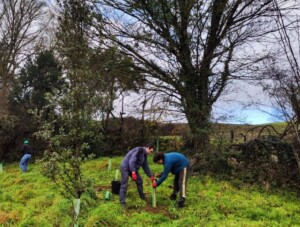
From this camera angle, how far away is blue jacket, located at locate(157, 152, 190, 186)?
31.3 ft

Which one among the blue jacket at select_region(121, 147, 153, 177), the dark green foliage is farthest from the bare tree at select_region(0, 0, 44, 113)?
the blue jacket at select_region(121, 147, 153, 177)

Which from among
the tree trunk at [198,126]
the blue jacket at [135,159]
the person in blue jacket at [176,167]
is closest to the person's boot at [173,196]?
the person in blue jacket at [176,167]

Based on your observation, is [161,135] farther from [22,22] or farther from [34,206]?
[22,22]

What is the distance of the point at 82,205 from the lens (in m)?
9.04

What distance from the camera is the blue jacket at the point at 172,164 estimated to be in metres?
9.54

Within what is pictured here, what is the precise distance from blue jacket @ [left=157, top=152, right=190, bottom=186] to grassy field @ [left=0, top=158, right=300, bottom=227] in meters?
0.80

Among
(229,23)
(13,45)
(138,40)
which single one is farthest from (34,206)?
(13,45)

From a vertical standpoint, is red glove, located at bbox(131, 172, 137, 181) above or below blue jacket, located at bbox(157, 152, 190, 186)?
below

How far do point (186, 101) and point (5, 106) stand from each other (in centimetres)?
1411

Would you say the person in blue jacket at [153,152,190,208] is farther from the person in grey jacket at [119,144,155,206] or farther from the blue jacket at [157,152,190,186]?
the person in grey jacket at [119,144,155,206]

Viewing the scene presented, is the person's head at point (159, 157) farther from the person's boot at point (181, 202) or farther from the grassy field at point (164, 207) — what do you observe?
the grassy field at point (164, 207)

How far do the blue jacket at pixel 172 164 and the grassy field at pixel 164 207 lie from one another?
2.61 ft

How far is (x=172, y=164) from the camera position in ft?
31.7

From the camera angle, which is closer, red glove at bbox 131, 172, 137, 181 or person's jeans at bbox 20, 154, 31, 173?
red glove at bbox 131, 172, 137, 181
